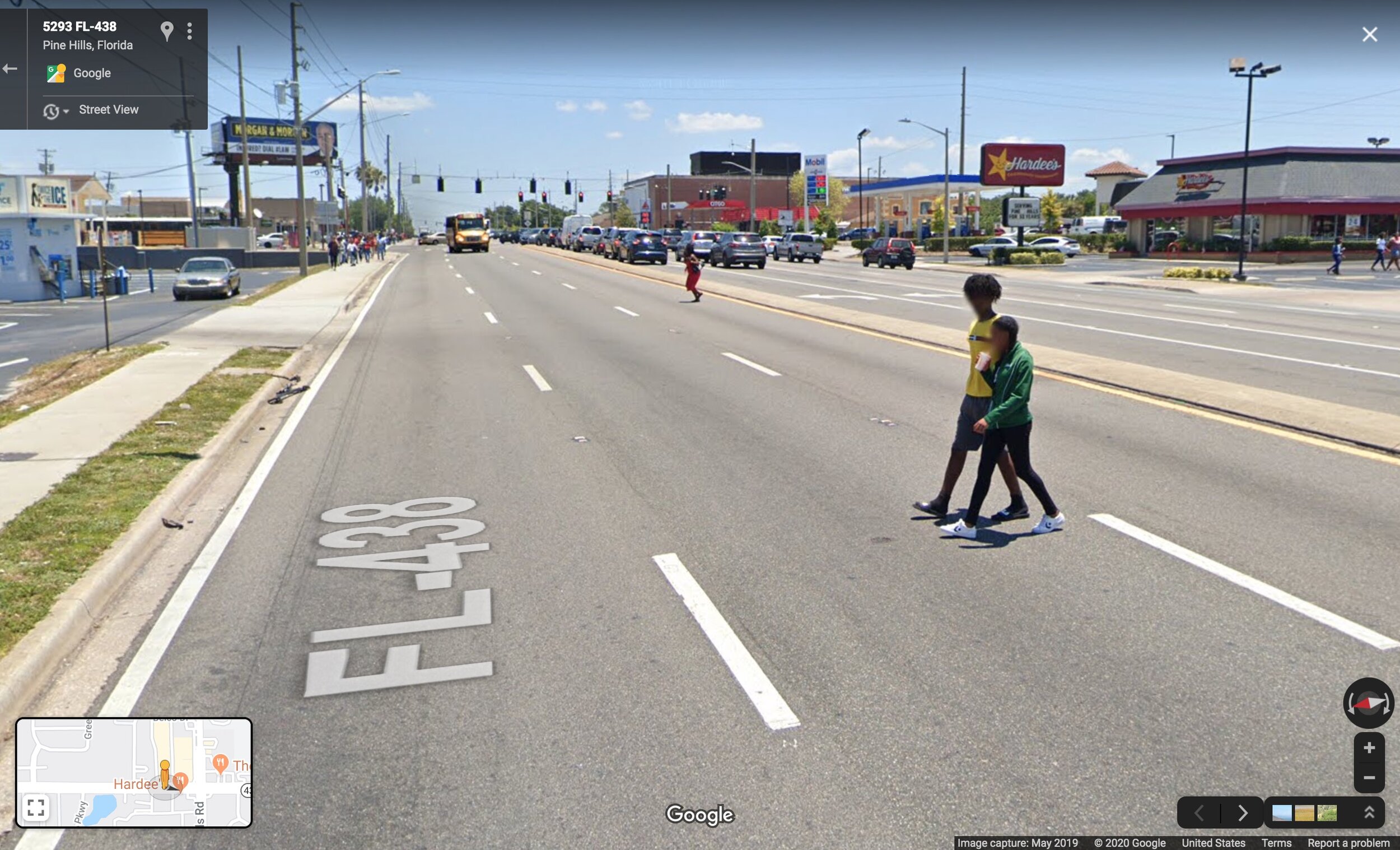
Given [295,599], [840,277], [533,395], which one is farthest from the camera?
[840,277]

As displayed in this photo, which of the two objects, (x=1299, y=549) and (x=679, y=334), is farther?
(x=679, y=334)

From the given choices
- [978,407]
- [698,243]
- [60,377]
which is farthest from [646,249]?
[978,407]

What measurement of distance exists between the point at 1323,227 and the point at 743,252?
3118 centimetres

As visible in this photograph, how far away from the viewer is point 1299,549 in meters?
7.37

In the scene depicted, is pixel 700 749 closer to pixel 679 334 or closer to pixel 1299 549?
pixel 1299 549

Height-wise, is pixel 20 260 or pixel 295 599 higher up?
pixel 20 260

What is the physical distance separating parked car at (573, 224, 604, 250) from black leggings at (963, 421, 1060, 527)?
65.4 meters

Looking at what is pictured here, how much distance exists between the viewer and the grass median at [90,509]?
6.62 meters

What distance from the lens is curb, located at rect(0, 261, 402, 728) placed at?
18.1 feet

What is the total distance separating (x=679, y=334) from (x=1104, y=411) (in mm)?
10520

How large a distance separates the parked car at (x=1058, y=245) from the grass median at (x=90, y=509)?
66.8m

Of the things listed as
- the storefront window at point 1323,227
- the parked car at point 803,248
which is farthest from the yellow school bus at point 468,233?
the storefront window at point 1323,227

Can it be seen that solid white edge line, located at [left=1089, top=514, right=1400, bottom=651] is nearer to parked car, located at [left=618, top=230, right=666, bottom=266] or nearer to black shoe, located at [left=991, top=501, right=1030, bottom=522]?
black shoe, located at [left=991, top=501, right=1030, bottom=522]

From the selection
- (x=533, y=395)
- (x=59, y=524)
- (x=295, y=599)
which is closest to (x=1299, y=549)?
(x=295, y=599)
